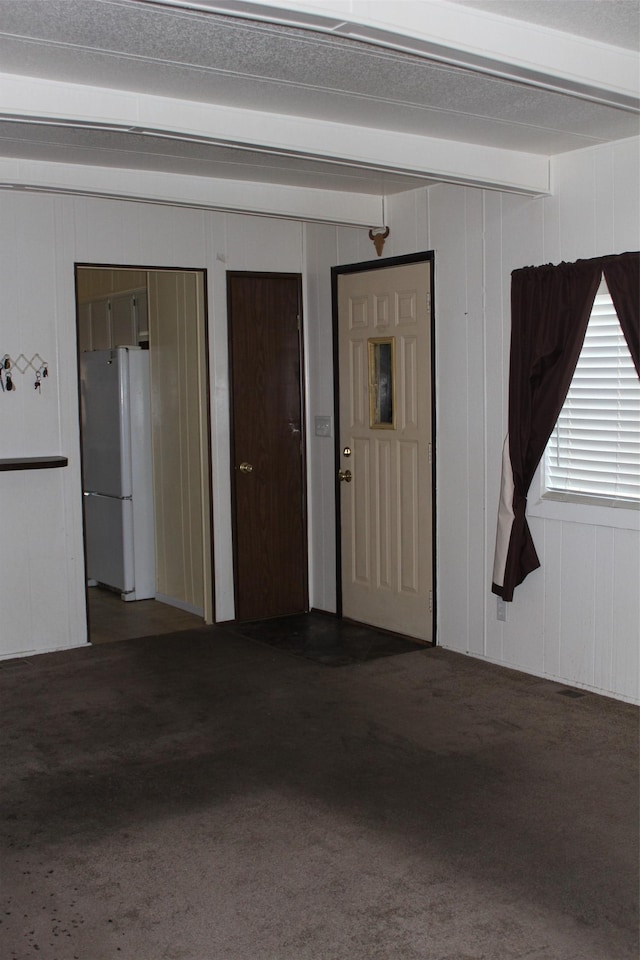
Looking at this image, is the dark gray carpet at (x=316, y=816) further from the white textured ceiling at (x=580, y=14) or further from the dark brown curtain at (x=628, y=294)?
the white textured ceiling at (x=580, y=14)

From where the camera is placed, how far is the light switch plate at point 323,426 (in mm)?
6738

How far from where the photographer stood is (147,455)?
7441mm

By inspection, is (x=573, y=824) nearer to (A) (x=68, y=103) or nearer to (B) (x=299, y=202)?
(A) (x=68, y=103)

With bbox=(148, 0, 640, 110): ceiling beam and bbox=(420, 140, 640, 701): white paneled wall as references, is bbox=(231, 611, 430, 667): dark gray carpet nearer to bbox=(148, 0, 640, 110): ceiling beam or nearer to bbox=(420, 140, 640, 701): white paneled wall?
bbox=(420, 140, 640, 701): white paneled wall

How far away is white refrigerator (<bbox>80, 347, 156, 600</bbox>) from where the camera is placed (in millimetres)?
7348

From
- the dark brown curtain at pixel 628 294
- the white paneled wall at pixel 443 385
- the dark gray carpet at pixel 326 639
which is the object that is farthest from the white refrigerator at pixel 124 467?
the dark brown curtain at pixel 628 294

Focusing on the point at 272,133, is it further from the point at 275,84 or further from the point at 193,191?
the point at 193,191

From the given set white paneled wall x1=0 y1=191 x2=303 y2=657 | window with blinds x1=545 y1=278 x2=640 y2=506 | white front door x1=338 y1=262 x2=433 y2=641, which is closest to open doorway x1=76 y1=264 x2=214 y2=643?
white paneled wall x1=0 y1=191 x2=303 y2=657

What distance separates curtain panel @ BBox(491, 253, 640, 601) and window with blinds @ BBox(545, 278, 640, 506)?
6cm

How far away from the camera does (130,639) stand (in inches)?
248

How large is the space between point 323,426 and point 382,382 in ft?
2.34

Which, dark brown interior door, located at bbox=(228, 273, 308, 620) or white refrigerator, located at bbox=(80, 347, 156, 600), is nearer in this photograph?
dark brown interior door, located at bbox=(228, 273, 308, 620)

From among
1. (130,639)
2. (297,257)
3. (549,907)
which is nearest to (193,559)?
(130,639)

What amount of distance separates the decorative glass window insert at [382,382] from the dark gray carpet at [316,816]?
1578 millimetres
